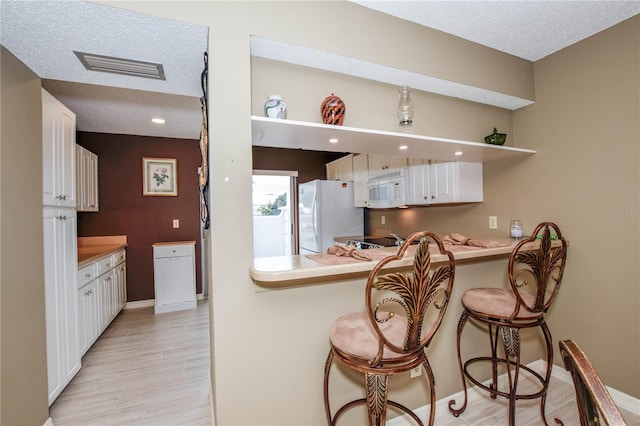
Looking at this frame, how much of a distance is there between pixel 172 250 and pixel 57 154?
2.07m

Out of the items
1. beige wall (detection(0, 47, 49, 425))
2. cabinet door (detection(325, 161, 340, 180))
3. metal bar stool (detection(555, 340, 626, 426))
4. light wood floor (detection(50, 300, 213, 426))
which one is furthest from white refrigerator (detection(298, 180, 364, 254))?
metal bar stool (detection(555, 340, 626, 426))

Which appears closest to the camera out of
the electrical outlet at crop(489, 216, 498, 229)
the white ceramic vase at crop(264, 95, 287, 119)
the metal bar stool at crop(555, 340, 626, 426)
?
the metal bar stool at crop(555, 340, 626, 426)

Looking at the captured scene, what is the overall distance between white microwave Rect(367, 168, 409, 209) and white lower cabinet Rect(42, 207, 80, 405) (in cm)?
304

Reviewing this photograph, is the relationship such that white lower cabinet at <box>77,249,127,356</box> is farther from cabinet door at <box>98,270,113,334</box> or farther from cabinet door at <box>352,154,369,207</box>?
cabinet door at <box>352,154,369,207</box>

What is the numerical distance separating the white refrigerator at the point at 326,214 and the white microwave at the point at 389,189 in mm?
503

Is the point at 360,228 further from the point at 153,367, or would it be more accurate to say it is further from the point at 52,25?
the point at 52,25

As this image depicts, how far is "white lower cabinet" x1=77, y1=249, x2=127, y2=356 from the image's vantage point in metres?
2.45

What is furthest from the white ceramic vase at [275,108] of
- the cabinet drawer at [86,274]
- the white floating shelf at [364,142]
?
the cabinet drawer at [86,274]

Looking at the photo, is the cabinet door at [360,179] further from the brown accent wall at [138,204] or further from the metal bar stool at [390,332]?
the metal bar stool at [390,332]

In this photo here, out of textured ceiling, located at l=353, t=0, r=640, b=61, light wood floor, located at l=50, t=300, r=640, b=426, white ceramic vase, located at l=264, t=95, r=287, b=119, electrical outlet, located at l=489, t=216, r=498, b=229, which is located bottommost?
light wood floor, located at l=50, t=300, r=640, b=426

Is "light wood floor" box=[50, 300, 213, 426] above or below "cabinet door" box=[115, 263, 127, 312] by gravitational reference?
below

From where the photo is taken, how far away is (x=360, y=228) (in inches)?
173

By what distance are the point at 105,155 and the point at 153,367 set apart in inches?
116

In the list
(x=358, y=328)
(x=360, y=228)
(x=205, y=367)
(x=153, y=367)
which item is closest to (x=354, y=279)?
(x=358, y=328)
